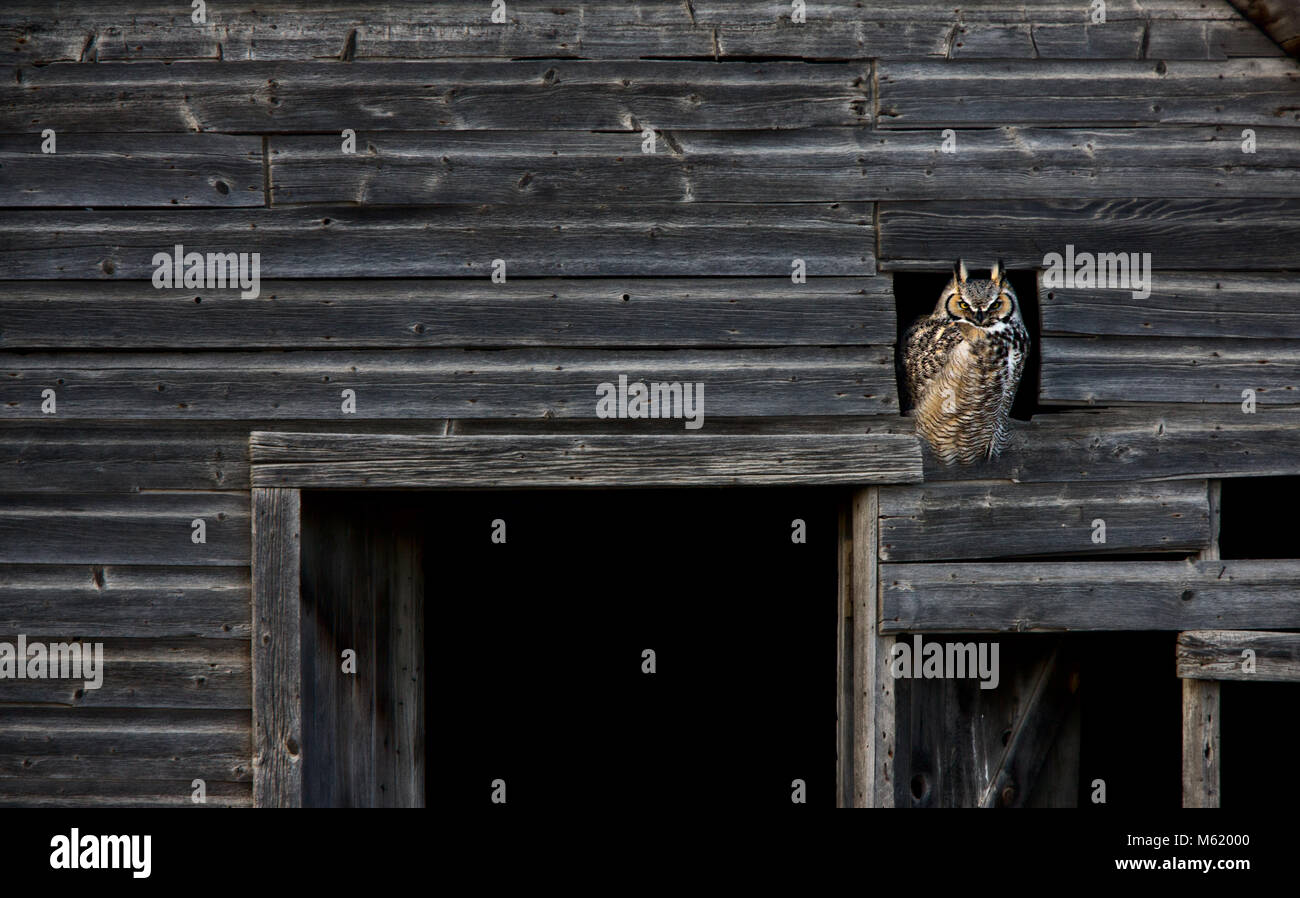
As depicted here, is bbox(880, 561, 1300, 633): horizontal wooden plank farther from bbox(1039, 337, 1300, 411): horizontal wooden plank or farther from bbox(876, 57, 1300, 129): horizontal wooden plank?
bbox(876, 57, 1300, 129): horizontal wooden plank

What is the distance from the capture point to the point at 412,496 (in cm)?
539

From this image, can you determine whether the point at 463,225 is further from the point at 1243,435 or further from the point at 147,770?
the point at 1243,435

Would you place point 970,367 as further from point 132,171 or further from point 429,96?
point 132,171

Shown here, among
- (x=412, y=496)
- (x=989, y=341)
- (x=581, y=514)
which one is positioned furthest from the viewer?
(x=581, y=514)

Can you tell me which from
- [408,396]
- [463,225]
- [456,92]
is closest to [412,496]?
[408,396]

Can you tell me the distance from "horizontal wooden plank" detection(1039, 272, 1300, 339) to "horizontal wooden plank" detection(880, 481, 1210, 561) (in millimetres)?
656

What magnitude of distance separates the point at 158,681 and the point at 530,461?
1.78m

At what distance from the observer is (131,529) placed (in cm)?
421

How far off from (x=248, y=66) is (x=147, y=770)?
2928mm

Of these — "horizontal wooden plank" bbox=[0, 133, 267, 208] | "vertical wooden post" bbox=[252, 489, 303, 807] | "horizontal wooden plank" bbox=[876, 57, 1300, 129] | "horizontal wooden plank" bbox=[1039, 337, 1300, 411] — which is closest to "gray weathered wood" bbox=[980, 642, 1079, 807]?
"horizontal wooden plank" bbox=[1039, 337, 1300, 411]

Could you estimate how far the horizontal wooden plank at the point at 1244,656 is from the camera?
4.19 meters

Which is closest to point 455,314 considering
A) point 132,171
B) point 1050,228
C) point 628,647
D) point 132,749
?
point 132,171

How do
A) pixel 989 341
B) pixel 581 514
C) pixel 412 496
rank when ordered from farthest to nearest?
1. pixel 581 514
2. pixel 412 496
3. pixel 989 341

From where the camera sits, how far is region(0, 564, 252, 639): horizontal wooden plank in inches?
165
